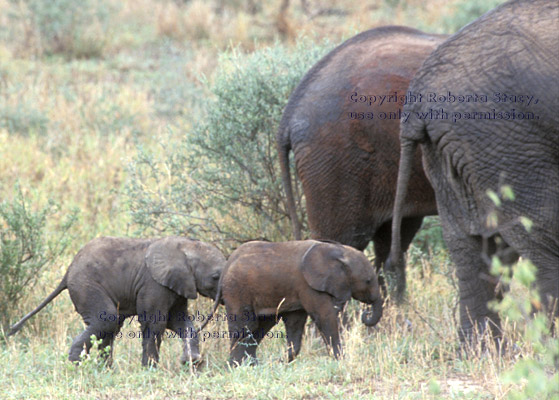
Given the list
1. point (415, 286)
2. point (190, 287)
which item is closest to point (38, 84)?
point (415, 286)

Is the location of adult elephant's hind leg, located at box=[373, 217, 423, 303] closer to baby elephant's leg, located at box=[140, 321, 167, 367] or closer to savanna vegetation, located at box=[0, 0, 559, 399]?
savanna vegetation, located at box=[0, 0, 559, 399]

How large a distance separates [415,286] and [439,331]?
140 cm

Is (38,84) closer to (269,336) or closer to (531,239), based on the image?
(269,336)

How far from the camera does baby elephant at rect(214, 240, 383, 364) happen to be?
5.25m

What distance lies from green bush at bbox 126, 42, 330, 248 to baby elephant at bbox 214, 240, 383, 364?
1.88 m

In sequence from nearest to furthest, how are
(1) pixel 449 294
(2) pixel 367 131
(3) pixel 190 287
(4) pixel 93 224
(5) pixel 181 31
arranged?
(3) pixel 190 287 < (2) pixel 367 131 < (1) pixel 449 294 < (4) pixel 93 224 < (5) pixel 181 31

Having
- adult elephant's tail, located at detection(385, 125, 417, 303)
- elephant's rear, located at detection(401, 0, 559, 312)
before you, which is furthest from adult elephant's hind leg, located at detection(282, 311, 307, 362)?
elephant's rear, located at detection(401, 0, 559, 312)

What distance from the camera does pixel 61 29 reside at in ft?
48.2

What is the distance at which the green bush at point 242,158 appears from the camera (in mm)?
7402

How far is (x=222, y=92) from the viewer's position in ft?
24.7

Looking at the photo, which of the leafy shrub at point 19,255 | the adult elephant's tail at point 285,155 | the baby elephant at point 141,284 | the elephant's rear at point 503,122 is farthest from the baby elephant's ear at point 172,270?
the leafy shrub at point 19,255

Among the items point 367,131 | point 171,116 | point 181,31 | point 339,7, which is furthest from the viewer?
point 339,7

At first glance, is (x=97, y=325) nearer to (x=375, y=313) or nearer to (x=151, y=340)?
(x=151, y=340)

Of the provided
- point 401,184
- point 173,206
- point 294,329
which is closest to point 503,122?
point 401,184
